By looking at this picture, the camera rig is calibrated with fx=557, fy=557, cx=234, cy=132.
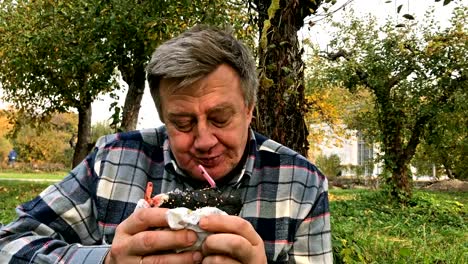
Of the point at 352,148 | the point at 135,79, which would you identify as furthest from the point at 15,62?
the point at 352,148

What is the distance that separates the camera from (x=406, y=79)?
12117 mm

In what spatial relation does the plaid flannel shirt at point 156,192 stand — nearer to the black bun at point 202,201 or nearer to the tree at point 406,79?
the black bun at point 202,201

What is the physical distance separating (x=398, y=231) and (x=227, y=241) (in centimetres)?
704

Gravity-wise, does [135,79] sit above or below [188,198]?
above

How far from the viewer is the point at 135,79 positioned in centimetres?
1120

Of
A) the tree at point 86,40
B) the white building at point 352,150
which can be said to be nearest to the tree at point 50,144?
the white building at point 352,150

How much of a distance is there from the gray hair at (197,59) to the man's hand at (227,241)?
19.1 inches

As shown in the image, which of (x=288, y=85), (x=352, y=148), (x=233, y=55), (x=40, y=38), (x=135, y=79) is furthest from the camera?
(x=352, y=148)

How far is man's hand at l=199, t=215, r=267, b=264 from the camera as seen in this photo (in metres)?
1.12

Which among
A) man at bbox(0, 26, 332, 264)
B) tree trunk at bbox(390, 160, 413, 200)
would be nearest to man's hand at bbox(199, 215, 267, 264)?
man at bbox(0, 26, 332, 264)

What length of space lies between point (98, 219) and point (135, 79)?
9.77 metres

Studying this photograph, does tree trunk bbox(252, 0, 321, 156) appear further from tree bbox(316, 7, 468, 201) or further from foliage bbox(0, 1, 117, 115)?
tree bbox(316, 7, 468, 201)

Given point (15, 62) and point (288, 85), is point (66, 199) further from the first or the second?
point (15, 62)

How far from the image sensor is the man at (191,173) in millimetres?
1508
